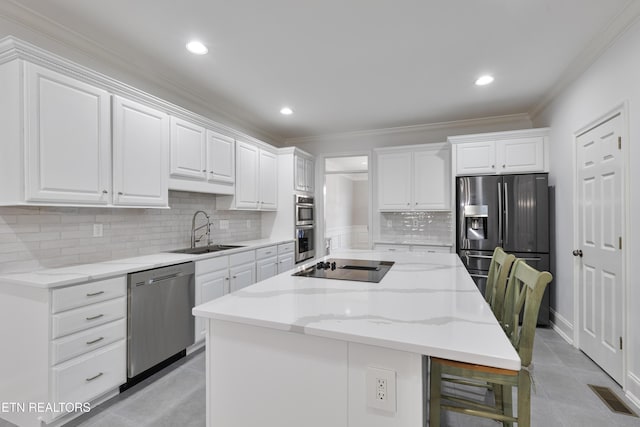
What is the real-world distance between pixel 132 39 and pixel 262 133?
8.73ft

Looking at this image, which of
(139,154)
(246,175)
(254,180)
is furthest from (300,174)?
(139,154)

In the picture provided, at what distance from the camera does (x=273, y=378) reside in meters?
1.18

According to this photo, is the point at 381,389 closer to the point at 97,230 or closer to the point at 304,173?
the point at 97,230

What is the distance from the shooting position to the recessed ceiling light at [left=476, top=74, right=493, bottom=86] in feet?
10.1

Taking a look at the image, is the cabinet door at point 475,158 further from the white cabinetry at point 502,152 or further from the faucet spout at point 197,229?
the faucet spout at point 197,229

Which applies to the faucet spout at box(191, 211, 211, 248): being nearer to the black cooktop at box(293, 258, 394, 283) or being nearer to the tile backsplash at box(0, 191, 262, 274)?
the tile backsplash at box(0, 191, 262, 274)

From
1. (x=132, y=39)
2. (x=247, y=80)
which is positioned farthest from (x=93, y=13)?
(x=247, y=80)

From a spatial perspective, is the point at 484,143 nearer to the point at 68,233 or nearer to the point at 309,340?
the point at 309,340

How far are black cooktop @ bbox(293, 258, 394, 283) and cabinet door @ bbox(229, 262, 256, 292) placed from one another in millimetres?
1406

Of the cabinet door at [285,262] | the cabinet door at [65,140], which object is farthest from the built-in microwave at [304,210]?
the cabinet door at [65,140]

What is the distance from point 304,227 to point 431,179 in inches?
82.1

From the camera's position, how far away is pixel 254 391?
1.22 metres

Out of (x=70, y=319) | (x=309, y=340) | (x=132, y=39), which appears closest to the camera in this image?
(x=309, y=340)

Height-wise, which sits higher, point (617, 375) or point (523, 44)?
point (523, 44)
